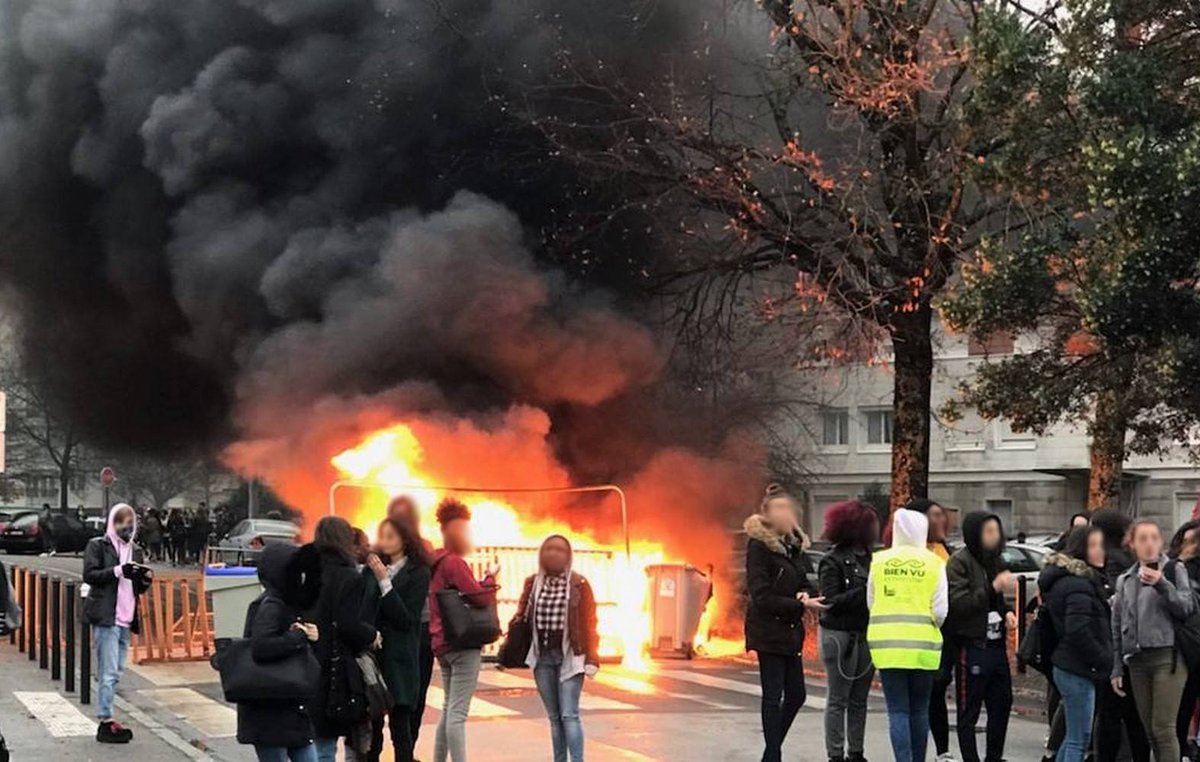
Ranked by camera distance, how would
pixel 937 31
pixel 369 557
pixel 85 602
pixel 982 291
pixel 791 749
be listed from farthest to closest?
1. pixel 937 31
2. pixel 982 291
3. pixel 85 602
4. pixel 791 749
5. pixel 369 557

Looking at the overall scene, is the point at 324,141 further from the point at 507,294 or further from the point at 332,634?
the point at 332,634

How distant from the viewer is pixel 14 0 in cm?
1944

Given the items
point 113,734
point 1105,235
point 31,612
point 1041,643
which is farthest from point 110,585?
point 1105,235

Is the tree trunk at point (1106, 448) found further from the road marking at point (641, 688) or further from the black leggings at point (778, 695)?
the black leggings at point (778, 695)

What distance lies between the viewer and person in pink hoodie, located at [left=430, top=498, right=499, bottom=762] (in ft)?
24.6

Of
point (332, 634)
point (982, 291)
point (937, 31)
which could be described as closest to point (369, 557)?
point (332, 634)

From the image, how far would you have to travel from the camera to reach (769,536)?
7.75 metres

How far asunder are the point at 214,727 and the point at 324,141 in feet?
33.3

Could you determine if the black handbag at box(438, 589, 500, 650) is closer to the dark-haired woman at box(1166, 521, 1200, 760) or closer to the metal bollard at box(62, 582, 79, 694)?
the dark-haired woman at box(1166, 521, 1200, 760)

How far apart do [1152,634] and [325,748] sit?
4.14 m

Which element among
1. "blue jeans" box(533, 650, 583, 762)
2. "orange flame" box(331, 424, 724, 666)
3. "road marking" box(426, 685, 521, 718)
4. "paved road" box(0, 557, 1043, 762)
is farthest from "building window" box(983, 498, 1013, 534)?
"blue jeans" box(533, 650, 583, 762)

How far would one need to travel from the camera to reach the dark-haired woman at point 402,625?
7348 millimetres

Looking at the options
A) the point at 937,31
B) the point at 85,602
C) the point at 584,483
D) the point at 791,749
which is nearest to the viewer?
the point at 791,749

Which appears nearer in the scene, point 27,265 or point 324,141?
point 324,141
